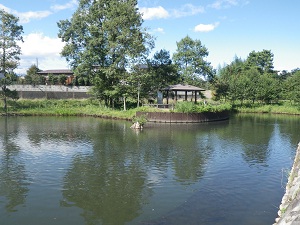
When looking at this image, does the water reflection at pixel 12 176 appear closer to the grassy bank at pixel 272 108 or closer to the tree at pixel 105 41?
the tree at pixel 105 41

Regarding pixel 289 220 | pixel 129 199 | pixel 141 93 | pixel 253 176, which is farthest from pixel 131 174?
pixel 141 93

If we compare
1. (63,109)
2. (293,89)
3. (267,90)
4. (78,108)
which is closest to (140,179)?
(63,109)

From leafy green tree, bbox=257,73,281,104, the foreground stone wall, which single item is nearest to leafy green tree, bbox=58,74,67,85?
the foreground stone wall

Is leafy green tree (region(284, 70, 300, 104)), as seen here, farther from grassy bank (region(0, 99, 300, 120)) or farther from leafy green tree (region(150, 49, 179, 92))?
leafy green tree (region(150, 49, 179, 92))

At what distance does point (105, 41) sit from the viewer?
5084cm

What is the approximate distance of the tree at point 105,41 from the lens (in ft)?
157

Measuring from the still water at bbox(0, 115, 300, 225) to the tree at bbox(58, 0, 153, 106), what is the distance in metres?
22.2

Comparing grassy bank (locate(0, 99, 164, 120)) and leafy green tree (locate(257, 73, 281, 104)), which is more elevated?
leafy green tree (locate(257, 73, 281, 104))

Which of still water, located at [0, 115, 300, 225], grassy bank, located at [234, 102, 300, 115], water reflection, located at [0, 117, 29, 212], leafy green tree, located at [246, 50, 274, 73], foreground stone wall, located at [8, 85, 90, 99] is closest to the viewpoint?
still water, located at [0, 115, 300, 225]

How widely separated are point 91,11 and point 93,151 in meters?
34.7

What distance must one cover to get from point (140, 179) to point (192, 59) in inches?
2125

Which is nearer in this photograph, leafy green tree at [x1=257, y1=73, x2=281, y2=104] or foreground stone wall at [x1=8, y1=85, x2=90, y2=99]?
foreground stone wall at [x1=8, y1=85, x2=90, y2=99]

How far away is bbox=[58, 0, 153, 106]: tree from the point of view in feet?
157

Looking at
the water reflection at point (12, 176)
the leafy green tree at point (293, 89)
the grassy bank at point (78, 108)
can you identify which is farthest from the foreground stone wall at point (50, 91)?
the leafy green tree at point (293, 89)
